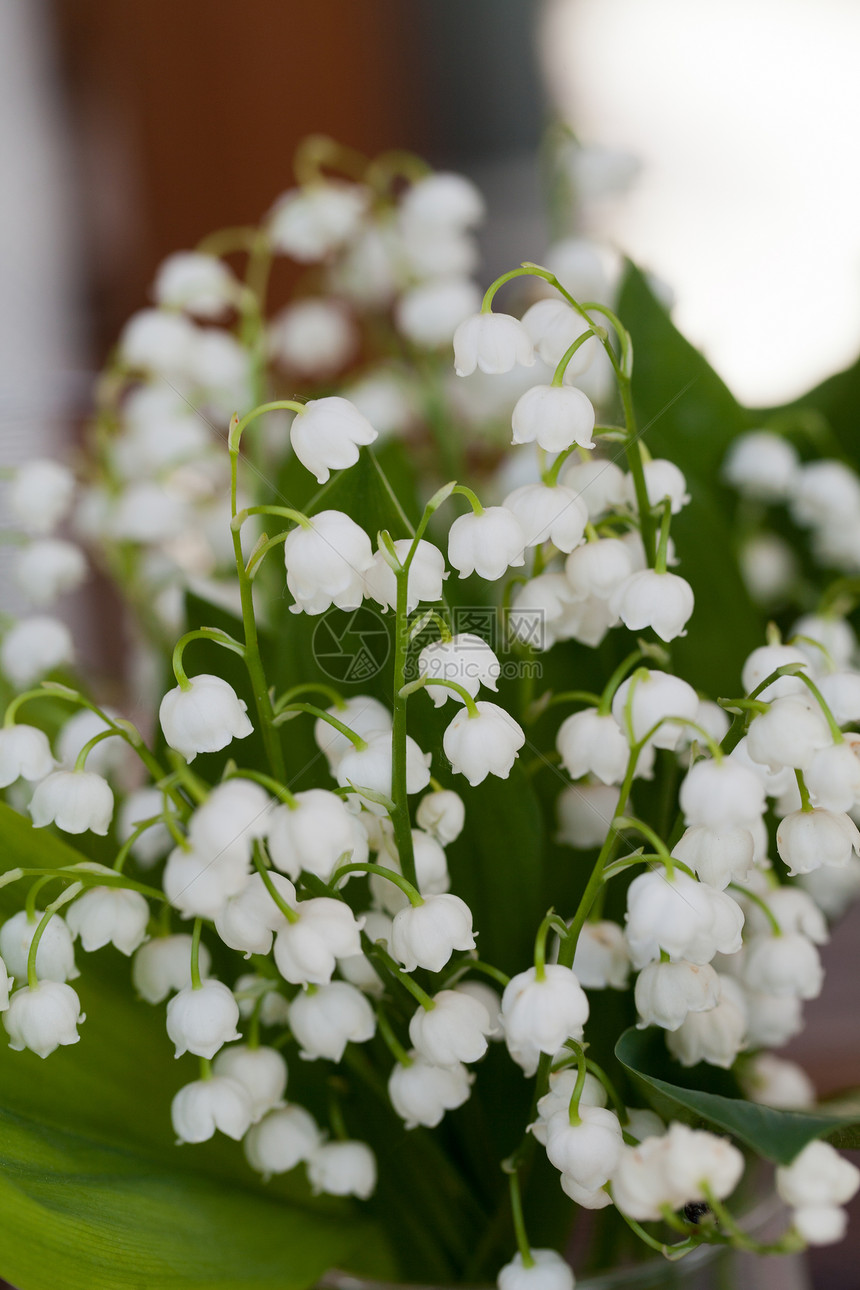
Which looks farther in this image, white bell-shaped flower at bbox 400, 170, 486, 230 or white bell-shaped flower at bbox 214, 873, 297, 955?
white bell-shaped flower at bbox 400, 170, 486, 230

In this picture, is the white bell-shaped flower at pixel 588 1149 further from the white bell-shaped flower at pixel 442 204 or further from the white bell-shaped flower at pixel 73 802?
the white bell-shaped flower at pixel 442 204

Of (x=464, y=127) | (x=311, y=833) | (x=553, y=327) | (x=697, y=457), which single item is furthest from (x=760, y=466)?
(x=464, y=127)

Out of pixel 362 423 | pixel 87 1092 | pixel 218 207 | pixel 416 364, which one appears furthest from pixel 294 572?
pixel 218 207

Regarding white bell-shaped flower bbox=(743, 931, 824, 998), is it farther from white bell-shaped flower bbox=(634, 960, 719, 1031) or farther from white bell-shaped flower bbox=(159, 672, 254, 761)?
white bell-shaped flower bbox=(159, 672, 254, 761)

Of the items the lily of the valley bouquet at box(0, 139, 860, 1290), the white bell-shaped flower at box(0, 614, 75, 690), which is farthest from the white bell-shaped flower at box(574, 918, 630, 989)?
the white bell-shaped flower at box(0, 614, 75, 690)

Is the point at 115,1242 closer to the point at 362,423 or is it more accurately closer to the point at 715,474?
the point at 362,423

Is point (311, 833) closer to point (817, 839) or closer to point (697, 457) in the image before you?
point (817, 839)

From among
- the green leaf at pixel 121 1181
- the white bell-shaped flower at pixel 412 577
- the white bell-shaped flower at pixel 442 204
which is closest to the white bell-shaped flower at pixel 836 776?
the white bell-shaped flower at pixel 412 577
